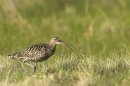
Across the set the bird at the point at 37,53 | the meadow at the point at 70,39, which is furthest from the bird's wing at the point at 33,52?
the meadow at the point at 70,39

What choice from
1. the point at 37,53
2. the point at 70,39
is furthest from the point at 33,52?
the point at 70,39

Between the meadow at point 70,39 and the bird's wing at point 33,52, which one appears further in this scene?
the bird's wing at point 33,52

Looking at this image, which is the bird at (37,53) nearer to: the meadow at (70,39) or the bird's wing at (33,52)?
the bird's wing at (33,52)

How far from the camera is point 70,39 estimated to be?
49.6 feet

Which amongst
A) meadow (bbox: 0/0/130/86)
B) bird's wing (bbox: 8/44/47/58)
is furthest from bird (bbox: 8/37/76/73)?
meadow (bbox: 0/0/130/86)

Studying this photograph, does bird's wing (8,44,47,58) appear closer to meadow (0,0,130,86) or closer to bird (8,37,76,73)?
bird (8,37,76,73)

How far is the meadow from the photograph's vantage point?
8.49m

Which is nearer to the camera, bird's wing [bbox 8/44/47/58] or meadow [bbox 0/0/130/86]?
meadow [bbox 0/0/130/86]

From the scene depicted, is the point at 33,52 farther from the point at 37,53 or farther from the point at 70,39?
the point at 70,39

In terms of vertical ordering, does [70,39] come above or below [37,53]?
above

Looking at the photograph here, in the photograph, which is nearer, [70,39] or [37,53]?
[37,53]

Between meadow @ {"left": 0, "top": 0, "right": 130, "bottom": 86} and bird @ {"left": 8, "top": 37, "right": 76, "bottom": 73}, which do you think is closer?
meadow @ {"left": 0, "top": 0, "right": 130, "bottom": 86}

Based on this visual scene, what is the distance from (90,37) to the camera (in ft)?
51.0

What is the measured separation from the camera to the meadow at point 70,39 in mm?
8492
